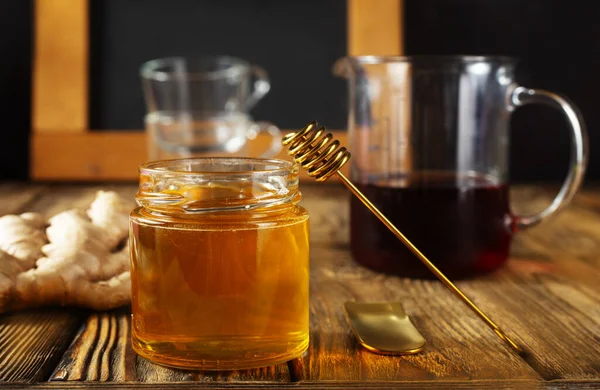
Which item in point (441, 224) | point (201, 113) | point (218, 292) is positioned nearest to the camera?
point (218, 292)

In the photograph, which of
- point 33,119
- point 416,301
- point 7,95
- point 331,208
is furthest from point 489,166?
point 7,95

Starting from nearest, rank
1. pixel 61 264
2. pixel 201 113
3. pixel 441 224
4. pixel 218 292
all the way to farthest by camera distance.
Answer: pixel 218 292 → pixel 61 264 → pixel 441 224 → pixel 201 113

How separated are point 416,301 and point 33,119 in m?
1.18

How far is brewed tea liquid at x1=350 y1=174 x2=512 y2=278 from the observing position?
0.88m

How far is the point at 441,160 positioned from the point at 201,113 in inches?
35.0

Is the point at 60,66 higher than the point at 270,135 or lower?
higher

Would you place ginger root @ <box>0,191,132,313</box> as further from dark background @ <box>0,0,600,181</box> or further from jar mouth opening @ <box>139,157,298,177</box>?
dark background @ <box>0,0,600,181</box>

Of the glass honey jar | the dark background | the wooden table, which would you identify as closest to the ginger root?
the wooden table

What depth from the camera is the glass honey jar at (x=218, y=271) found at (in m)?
0.60

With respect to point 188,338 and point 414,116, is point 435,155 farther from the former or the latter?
point 188,338

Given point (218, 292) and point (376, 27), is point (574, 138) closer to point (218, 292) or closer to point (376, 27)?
point (218, 292)

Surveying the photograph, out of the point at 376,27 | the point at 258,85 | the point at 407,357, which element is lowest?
the point at 407,357

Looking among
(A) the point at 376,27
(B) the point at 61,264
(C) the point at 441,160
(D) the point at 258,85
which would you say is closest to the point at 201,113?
(D) the point at 258,85

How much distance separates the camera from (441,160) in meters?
0.91
